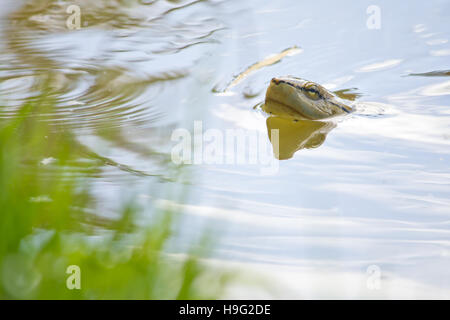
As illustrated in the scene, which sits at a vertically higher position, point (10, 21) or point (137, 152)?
point (10, 21)

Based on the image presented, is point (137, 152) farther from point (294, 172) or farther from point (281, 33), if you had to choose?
point (281, 33)

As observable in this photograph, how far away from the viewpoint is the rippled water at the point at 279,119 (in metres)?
2.26

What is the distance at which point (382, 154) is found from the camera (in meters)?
3.48

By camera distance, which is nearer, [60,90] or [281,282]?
[281,282]

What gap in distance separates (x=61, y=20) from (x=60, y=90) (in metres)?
1.68

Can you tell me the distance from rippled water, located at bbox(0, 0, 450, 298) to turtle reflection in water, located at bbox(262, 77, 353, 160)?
1.4 inches

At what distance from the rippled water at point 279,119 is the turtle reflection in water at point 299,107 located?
1.4 inches

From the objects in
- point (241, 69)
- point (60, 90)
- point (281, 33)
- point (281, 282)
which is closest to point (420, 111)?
point (241, 69)
